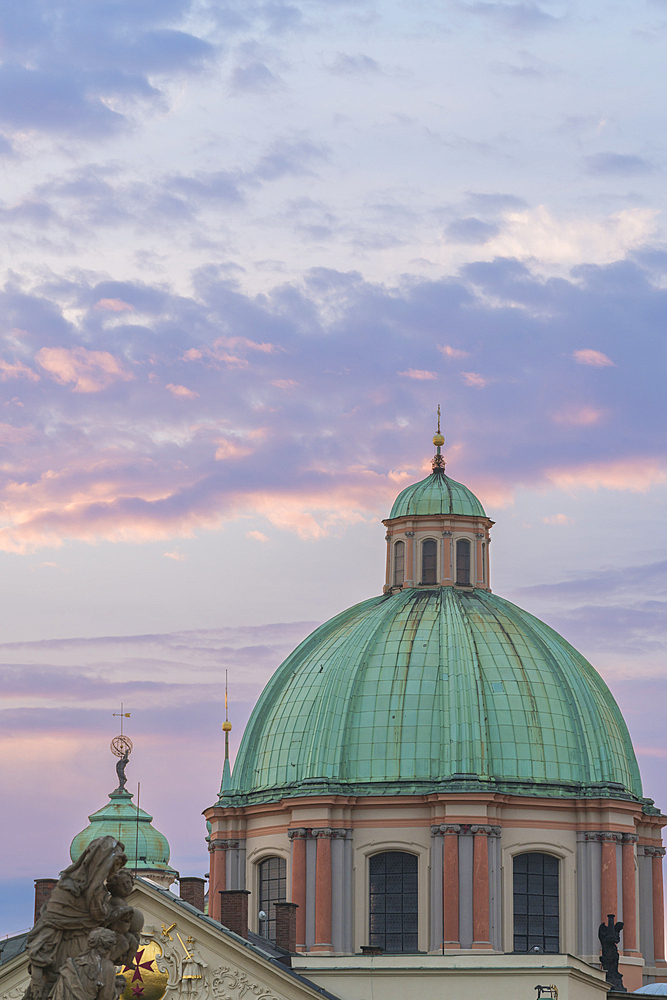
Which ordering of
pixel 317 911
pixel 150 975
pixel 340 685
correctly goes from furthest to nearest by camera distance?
pixel 340 685
pixel 317 911
pixel 150 975

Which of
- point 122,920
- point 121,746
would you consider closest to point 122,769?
point 121,746

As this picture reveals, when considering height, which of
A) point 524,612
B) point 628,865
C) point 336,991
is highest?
point 524,612

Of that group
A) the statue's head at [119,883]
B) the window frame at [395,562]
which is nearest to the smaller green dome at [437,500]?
the window frame at [395,562]

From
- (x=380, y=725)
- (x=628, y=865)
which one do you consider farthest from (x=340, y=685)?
(x=628, y=865)

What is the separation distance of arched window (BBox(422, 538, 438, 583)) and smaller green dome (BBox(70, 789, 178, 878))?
85.7ft

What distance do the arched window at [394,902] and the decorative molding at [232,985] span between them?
9302mm

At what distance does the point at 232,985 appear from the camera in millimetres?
67688

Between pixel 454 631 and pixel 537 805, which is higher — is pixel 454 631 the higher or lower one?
the higher one

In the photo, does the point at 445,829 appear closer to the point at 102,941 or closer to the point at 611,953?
the point at 611,953

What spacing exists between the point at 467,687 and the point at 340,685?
5.21 meters

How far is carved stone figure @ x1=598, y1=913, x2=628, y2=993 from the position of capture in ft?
240

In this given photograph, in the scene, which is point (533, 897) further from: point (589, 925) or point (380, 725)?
point (380, 725)

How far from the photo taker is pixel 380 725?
3155 inches

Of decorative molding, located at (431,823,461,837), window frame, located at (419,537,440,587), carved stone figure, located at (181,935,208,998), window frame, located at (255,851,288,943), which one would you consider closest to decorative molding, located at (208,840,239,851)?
window frame, located at (255,851,288,943)
